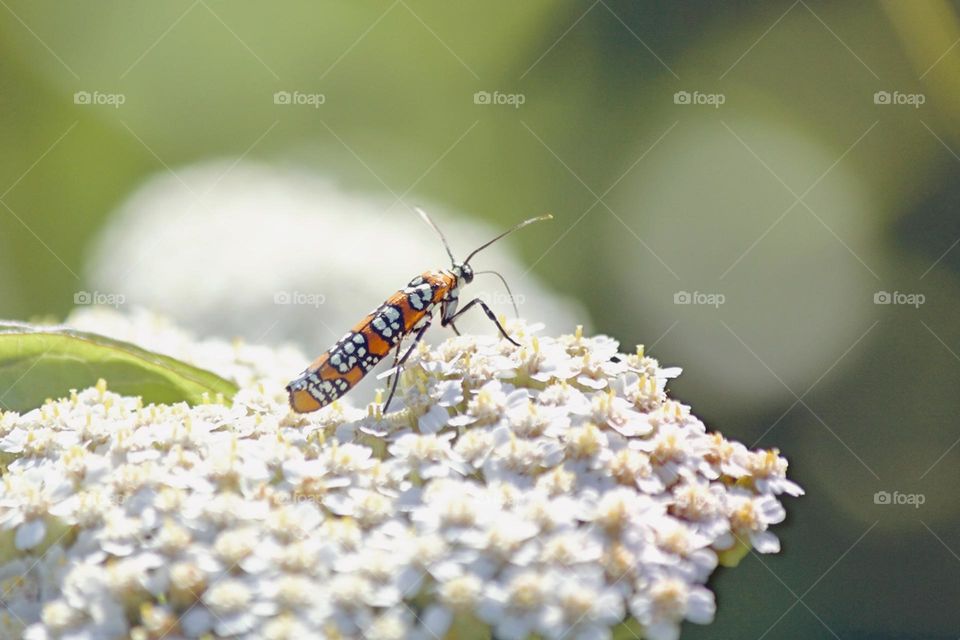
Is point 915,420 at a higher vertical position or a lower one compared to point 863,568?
higher

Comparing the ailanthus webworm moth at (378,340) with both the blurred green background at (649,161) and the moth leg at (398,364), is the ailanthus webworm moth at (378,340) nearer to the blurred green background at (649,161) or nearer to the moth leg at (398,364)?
the moth leg at (398,364)

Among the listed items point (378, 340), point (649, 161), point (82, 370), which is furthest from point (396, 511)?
point (649, 161)

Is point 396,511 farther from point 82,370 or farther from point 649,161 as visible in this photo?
point 649,161

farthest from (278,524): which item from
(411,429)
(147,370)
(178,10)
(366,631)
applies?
(178,10)

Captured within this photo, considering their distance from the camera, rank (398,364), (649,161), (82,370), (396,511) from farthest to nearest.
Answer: (649,161)
(82,370)
(398,364)
(396,511)

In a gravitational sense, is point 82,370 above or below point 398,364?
below

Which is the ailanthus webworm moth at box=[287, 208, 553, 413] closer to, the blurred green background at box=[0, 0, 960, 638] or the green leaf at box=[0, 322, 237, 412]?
the green leaf at box=[0, 322, 237, 412]

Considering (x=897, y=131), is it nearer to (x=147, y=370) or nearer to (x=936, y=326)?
(x=936, y=326)
